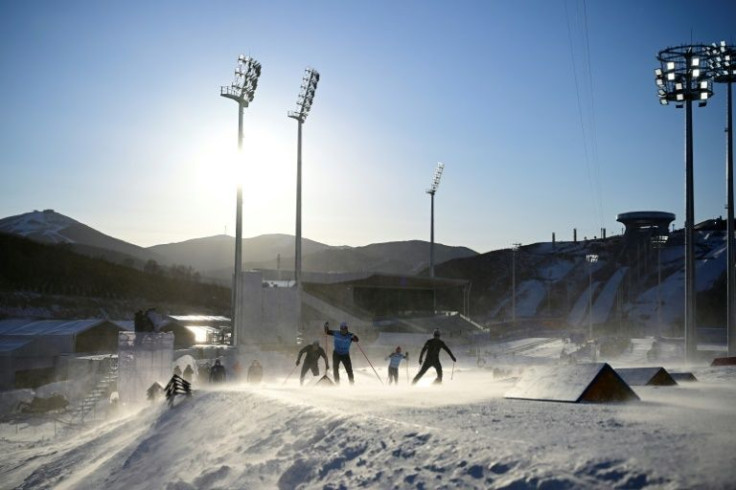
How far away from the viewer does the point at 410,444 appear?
6934mm

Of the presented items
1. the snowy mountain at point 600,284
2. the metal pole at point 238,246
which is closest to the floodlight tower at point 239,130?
the metal pole at point 238,246

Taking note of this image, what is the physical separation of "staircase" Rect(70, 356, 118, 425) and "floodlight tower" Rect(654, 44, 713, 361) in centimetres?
2189

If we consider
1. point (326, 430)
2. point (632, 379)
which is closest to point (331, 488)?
point (326, 430)

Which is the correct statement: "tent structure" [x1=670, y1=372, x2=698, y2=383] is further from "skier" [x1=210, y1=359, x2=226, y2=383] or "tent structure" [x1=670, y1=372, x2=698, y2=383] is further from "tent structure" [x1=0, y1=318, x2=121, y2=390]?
"tent structure" [x1=0, y1=318, x2=121, y2=390]

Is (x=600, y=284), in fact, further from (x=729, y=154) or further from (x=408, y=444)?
(x=408, y=444)

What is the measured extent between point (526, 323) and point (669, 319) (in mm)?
25867

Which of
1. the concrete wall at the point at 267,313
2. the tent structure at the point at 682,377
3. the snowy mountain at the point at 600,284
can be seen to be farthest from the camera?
the snowy mountain at the point at 600,284

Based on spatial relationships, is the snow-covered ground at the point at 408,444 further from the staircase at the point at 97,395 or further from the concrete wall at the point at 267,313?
the concrete wall at the point at 267,313

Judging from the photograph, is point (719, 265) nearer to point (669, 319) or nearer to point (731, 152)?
point (669, 319)

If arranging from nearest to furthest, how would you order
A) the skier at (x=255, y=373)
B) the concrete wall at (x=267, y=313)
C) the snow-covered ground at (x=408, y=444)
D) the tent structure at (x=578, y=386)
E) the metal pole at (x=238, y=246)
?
the snow-covered ground at (x=408, y=444) → the tent structure at (x=578, y=386) → the skier at (x=255, y=373) → the metal pole at (x=238, y=246) → the concrete wall at (x=267, y=313)

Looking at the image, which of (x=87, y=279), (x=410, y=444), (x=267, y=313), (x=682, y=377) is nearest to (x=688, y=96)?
(x=682, y=377)

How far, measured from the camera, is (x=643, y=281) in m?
119

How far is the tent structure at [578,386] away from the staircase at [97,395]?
17.9 meters

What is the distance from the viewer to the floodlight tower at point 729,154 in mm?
24766
